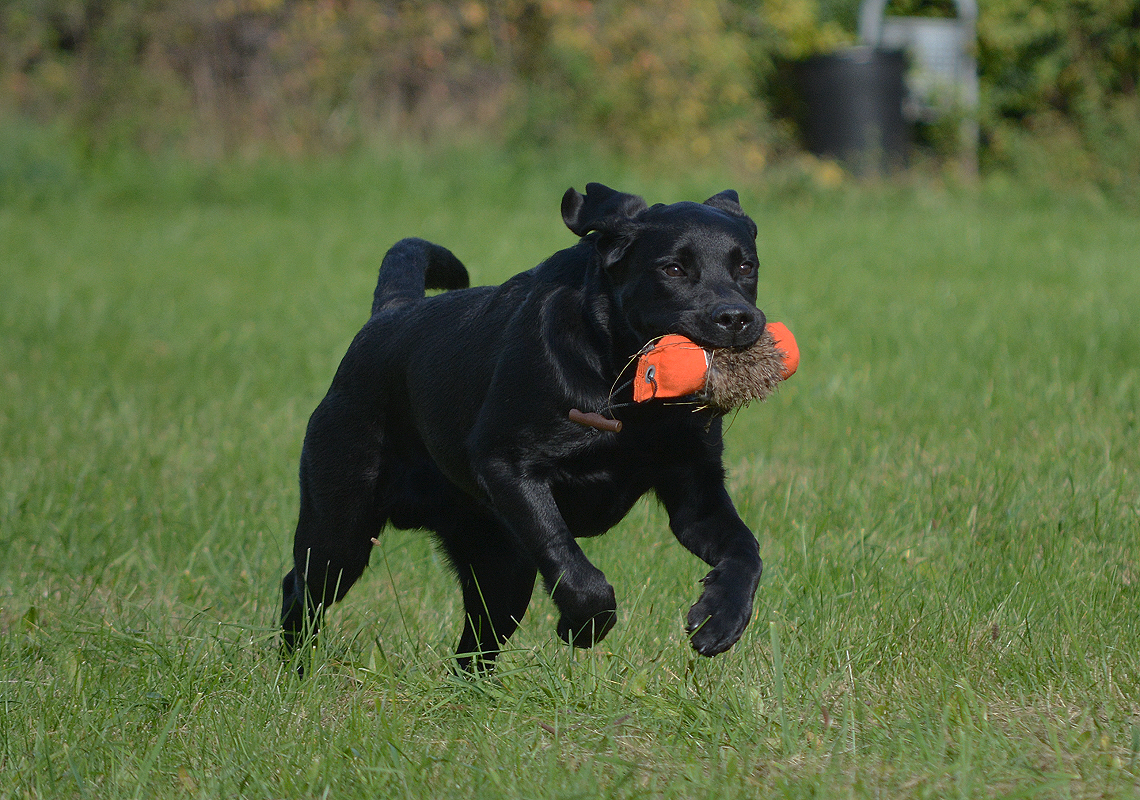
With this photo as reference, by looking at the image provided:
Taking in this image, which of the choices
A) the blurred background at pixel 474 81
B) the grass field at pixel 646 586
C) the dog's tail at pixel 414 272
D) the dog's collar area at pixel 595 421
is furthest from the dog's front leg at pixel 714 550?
the blurred background at pixel 474 81

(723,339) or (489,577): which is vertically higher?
(723,339)

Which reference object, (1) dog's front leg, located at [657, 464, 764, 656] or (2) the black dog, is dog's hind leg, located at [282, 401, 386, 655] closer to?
(2) the black dog

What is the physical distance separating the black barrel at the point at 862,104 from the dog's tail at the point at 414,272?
11.7m

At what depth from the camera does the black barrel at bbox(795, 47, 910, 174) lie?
15008 millimetres

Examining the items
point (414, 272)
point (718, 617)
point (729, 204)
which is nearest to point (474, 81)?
point (414, 272)

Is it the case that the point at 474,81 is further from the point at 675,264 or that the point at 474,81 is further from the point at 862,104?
the point at 675,264

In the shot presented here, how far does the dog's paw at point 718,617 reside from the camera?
2529 millimetres

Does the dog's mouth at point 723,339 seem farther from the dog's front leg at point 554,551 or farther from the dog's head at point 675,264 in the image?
the dog's front leg at point 554,551

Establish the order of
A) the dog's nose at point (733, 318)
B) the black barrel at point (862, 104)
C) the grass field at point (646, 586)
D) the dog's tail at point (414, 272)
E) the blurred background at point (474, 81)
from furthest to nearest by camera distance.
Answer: the black barrel at point (862, 104)
the blurred background at point (474, 81)
the dog's tail at point (414, 272)
the dog's nose at point (733, 318)
the grass field at point (646, 586)

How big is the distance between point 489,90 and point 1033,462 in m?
11.7

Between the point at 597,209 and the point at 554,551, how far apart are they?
Result: 2.80ft

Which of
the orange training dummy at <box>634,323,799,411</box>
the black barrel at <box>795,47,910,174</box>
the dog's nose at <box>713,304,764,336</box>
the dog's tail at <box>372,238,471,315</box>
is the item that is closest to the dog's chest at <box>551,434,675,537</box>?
the orange training dummy at <box>634,323,799,411</box>

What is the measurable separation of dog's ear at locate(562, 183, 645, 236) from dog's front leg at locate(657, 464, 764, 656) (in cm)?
62

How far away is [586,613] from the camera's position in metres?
2.66
